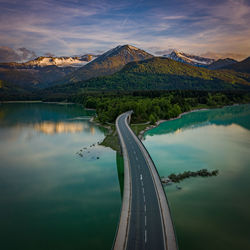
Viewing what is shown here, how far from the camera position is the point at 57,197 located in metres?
37.9

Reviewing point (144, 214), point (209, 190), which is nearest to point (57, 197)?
point (144, 214)

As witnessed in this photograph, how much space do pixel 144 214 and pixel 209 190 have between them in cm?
1741

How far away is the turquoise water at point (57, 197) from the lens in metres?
27.7

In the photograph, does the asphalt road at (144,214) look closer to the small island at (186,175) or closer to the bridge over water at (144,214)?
the bridge over water at (144,214)

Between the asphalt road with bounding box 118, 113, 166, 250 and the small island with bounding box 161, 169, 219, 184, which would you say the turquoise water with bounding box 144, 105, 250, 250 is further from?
the asphalt road with bounding box 118, 113, 166, 250

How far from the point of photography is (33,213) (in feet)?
109

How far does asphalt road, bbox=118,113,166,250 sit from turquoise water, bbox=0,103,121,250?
424 cm

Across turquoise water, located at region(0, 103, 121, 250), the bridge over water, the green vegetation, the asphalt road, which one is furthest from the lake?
the asphalt road

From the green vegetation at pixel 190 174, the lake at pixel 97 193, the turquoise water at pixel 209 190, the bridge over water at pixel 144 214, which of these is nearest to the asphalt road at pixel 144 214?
the bridge over water at pixel 144 214

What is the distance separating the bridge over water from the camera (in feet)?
71.7

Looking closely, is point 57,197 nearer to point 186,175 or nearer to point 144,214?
point 144,214

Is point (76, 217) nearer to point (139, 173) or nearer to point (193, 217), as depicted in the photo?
point (139, 173)

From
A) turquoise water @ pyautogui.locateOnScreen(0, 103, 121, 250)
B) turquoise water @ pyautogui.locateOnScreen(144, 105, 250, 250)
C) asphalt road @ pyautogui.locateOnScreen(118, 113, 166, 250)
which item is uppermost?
asphalt road @ pyautogui.locateOnScreen(118, 113, 166, 250)

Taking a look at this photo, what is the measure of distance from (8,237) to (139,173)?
20.1 metres
